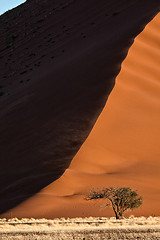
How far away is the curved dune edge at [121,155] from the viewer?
17.4 metres

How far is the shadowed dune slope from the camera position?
64.6 feet

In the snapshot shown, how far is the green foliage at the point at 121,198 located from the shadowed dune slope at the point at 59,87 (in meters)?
2.08

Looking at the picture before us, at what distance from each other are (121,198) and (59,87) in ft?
35.2

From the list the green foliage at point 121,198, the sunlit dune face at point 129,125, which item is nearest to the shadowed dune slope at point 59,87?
the sunlit dune face at point 129,125

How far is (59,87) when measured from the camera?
2644cm

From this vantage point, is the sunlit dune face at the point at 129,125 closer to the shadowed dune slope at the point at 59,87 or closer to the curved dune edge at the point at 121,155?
the curved dune edge at the point at 121,155

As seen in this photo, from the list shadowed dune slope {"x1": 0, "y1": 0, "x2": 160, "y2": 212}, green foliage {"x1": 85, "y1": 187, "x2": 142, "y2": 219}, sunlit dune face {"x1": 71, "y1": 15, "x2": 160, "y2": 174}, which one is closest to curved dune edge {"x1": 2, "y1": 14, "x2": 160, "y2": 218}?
sunlit dune face {"x1": 71, "y1": 15, "x2": 160, "y2": 174}

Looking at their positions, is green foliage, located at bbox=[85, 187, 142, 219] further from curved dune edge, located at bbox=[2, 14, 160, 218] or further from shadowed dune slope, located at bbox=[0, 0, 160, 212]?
shadowed dune slope, located at bbox=[0, 0, 160, 212]

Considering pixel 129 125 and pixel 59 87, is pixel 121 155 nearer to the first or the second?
pixel 129 125

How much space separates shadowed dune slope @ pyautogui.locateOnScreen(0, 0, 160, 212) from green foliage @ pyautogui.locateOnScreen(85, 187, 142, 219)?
6.83 feet

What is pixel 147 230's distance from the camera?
479 inches

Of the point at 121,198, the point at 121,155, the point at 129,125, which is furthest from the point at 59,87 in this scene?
the point at 121,198

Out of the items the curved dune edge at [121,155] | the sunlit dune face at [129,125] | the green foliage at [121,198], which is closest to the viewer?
the green foliage at [121,198]

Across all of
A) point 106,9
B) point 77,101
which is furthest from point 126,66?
point 106,9
